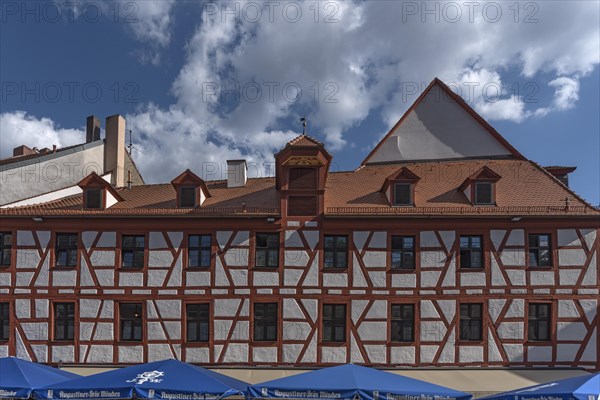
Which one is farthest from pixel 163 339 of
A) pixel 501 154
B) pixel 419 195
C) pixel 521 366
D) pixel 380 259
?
pixel 501 154

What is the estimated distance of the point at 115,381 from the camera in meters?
8.16

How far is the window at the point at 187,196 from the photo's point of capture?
14.0 metres

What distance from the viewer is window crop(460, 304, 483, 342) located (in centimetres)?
1323

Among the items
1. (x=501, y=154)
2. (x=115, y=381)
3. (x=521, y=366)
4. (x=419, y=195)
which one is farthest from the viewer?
(x=501, y=154)

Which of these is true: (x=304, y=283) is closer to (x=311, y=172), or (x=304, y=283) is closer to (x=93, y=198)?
(x=311, y=172)

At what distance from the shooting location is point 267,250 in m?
13.5

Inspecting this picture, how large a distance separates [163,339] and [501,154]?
1454cm

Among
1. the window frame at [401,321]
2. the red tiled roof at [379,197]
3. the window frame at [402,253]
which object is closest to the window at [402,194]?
the red tiled roof at [379,197]

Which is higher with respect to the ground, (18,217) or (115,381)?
(18,217)

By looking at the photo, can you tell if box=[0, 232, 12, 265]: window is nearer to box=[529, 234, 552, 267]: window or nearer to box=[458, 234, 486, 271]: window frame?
box=[458, 234, 486, 271]: window frame

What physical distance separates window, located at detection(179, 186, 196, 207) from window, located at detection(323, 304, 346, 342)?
5610mm

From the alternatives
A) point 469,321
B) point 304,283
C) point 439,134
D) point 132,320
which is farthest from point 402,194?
point 132,320

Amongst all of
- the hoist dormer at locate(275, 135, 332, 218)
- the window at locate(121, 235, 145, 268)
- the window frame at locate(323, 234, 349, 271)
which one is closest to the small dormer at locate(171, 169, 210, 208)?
the window at locate(121, 235, 145, 268)

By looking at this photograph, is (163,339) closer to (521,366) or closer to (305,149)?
(305,149)
